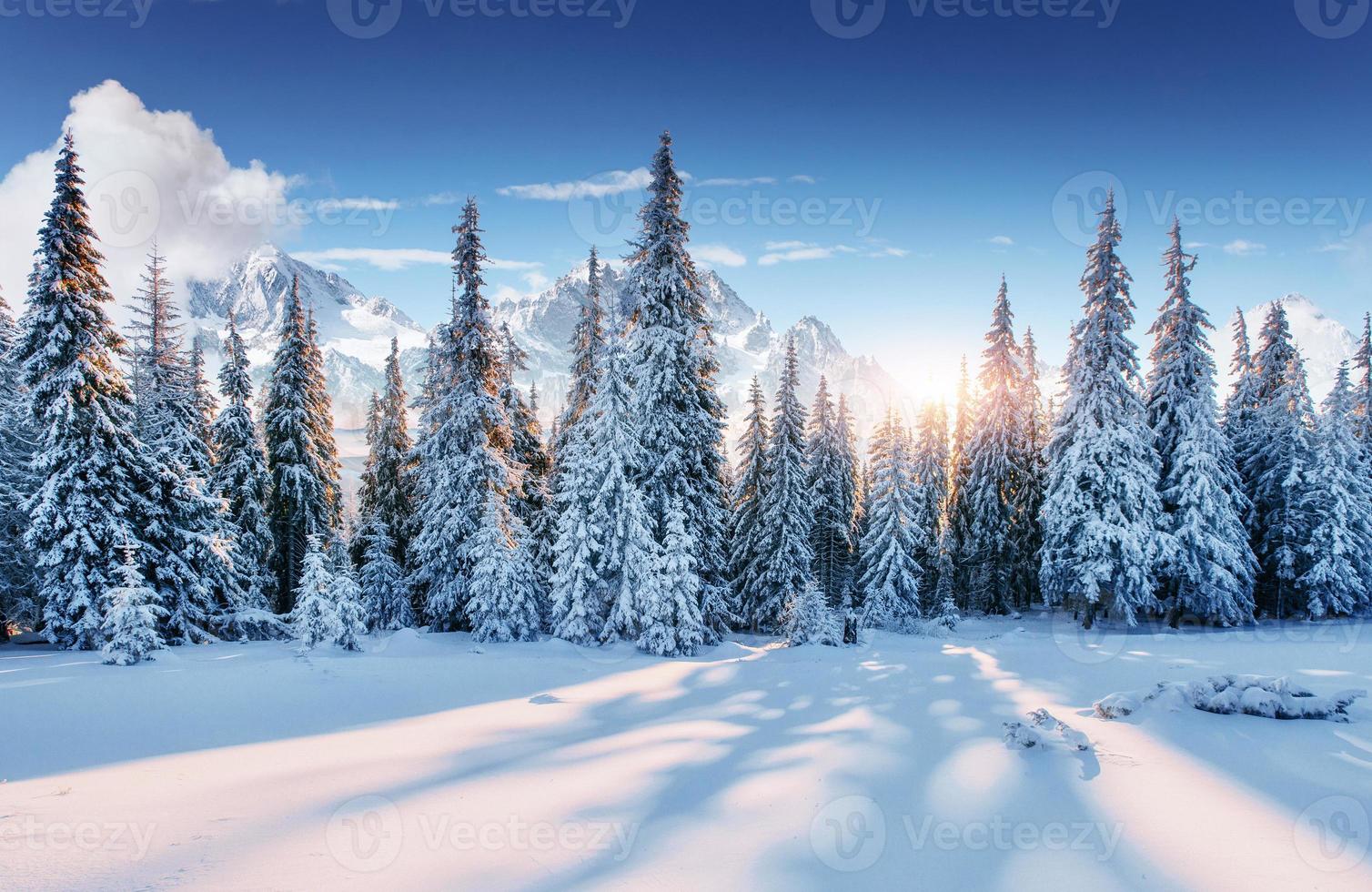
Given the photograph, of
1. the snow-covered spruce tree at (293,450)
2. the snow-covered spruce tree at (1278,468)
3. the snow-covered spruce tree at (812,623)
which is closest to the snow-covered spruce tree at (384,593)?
the snow-covered spruce tree at (293,450)

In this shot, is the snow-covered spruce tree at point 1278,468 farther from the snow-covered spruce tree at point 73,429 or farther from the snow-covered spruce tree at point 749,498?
the snow-covered spruce tree at point 73,429

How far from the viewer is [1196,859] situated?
5.02 m

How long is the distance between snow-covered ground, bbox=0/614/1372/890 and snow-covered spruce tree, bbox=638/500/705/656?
4837 millimetres

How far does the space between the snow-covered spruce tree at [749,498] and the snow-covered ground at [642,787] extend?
15422 millimetres

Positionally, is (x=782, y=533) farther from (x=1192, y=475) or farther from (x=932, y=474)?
(x=932, y=474)

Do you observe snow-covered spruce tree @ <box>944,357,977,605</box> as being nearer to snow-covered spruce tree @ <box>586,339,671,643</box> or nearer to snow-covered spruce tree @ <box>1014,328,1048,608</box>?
snow-covered spruce tree @ <box>1014,328,1048,608</box>

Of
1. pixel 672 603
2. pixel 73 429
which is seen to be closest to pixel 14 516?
pixel 73 429

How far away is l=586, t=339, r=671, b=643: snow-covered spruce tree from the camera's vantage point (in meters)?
16.8

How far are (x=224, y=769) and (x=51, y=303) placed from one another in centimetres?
1668

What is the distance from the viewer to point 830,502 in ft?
105

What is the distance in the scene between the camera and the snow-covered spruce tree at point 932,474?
3447cm

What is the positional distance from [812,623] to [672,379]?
29.1 ft

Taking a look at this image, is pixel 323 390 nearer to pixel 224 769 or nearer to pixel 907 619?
pixel 224 769

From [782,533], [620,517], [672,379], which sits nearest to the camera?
[620,517]
